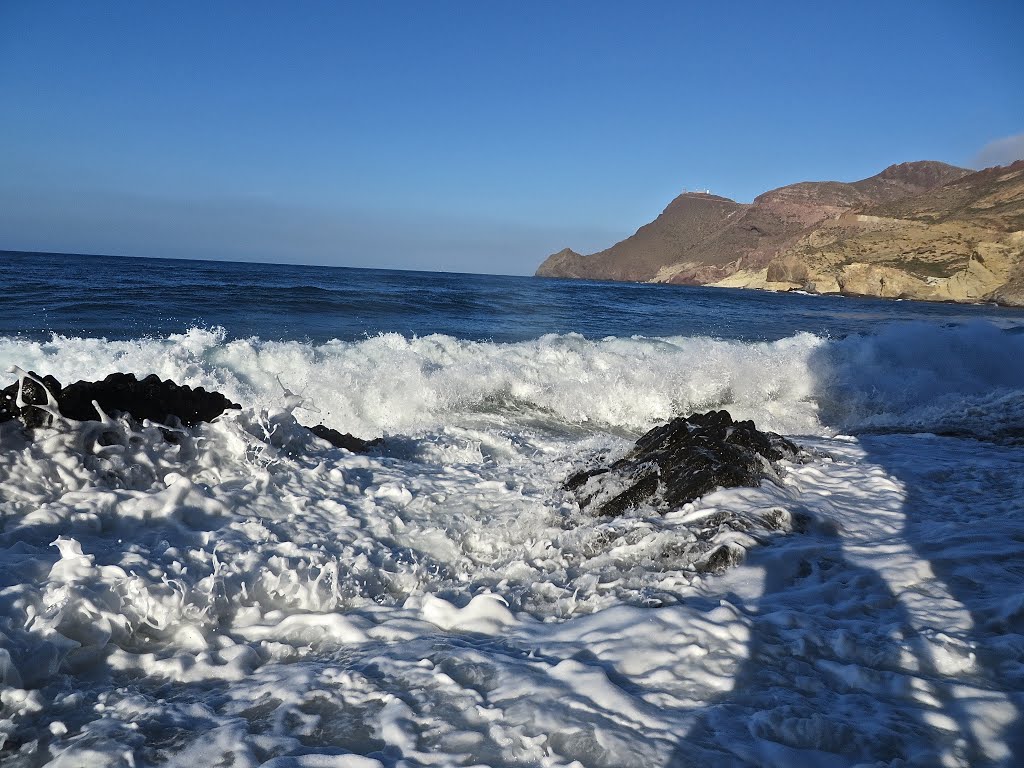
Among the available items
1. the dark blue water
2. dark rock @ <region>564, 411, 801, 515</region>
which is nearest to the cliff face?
the dark blue water

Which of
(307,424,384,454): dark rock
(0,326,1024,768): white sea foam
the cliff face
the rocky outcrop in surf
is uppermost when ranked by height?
the cliff face

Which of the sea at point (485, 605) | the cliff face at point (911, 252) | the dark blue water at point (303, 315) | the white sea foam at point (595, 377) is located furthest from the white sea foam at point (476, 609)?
the cliff face at point (911, 252)

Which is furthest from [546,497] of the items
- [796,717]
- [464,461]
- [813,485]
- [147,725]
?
[147,725]

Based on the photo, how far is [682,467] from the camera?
449cm

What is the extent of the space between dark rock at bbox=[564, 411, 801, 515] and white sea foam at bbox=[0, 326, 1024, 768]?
20cm

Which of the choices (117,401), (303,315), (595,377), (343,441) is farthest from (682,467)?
(303,315)

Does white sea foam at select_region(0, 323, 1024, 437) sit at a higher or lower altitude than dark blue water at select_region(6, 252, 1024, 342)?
lower

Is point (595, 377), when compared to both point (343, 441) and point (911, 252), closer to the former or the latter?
point (343, 441)

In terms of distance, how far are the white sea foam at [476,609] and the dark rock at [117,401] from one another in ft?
0.54

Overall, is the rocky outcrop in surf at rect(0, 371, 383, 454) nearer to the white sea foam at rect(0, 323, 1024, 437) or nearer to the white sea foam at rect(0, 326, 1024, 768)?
the white sea foam at rect(0, 326, 1024, 768)

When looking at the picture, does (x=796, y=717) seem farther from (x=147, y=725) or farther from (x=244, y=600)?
(x=244, y=600)

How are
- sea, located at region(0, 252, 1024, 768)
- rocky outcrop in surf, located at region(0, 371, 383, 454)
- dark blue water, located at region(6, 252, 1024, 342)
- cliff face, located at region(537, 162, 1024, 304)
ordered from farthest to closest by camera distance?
cliff face, located at region(537, 162, 1024, 304) → dark blue water, located at region(6, 252, 1024, 342) → rocky outcrop in surf, located at region(0, 371, 383, 454) → sea, located at region(0, 252, 1024, 768)

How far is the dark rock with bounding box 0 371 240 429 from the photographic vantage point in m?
3.79

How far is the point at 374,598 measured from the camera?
10.2 ft
